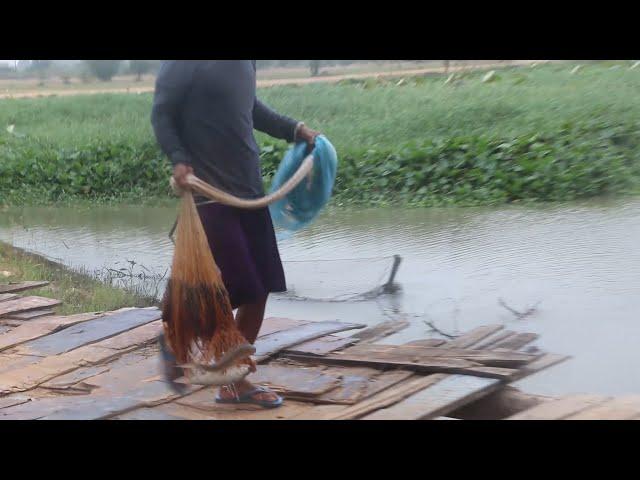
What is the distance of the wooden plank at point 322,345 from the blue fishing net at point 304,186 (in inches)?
23.1

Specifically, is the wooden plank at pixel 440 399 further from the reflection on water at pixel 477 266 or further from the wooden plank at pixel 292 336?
the wooden plank at pixel 292 336

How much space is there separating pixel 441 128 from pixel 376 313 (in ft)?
15.5

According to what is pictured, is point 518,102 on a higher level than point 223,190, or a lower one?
higher

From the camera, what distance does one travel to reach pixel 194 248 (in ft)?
11.6

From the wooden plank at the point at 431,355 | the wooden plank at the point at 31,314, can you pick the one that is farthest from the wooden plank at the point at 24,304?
the wooden plank at the point at 431,355

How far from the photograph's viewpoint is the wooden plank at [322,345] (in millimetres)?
4418

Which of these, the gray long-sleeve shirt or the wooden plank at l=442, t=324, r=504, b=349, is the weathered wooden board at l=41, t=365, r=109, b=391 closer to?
the gray long-sleeve shirt

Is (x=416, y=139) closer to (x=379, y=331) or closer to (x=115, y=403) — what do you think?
(x=379, y=331)

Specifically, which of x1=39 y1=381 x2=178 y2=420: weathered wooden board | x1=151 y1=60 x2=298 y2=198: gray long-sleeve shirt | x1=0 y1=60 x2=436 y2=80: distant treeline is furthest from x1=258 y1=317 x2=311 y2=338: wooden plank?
x1=0 y1=60 x2=436 y2=80: distant treeline

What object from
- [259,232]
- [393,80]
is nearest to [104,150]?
[393,80]
